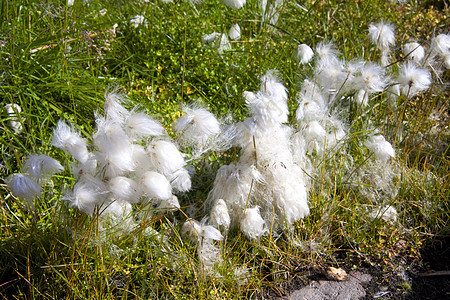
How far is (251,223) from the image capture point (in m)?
2.08

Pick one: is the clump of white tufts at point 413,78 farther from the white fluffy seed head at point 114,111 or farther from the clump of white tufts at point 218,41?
the white fluffy seed head at point 114,111

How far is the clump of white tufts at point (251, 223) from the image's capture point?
2082 millimetres

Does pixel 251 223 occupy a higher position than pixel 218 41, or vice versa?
pixel 218 41

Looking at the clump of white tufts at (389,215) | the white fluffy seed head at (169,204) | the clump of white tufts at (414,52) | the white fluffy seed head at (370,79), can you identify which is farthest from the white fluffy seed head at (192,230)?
the clump of white tufts at (414,52)

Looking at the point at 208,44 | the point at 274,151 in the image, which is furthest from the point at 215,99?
the point at 274,151

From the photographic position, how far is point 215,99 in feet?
→ 9.75

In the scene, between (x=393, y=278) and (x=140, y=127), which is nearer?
(x=140, y=127)

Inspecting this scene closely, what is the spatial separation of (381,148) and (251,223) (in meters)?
0.87

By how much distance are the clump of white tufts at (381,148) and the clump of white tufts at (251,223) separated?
798mm

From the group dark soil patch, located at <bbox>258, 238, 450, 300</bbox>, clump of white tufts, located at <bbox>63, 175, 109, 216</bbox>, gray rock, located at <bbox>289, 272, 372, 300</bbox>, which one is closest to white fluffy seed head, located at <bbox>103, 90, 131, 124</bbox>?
clump of white tufts, located at <bbox>63, 175, 109, 216</bbox>

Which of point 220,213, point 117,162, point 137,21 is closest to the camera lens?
point 117,162

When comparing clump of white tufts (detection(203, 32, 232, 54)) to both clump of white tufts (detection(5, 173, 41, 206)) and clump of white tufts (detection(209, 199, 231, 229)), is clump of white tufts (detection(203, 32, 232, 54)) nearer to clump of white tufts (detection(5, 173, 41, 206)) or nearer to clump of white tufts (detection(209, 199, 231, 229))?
clump of white tufts (detection(209, 199, 231, 229))

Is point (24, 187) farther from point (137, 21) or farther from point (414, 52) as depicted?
point (414, 52)

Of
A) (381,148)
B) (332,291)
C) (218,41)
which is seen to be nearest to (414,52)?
(381,148)
